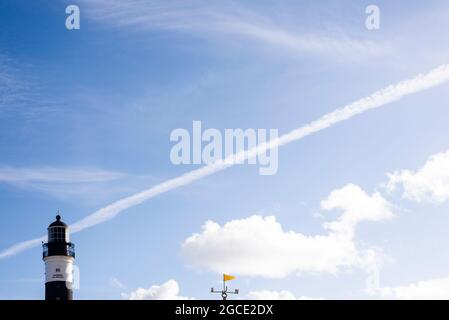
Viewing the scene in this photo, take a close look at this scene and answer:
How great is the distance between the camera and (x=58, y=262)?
323 feet

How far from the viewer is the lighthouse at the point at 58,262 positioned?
9607 centimetres

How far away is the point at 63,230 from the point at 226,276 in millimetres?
53456

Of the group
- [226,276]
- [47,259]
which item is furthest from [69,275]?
[226,276]

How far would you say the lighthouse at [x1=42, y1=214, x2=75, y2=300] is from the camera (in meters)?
96.1
